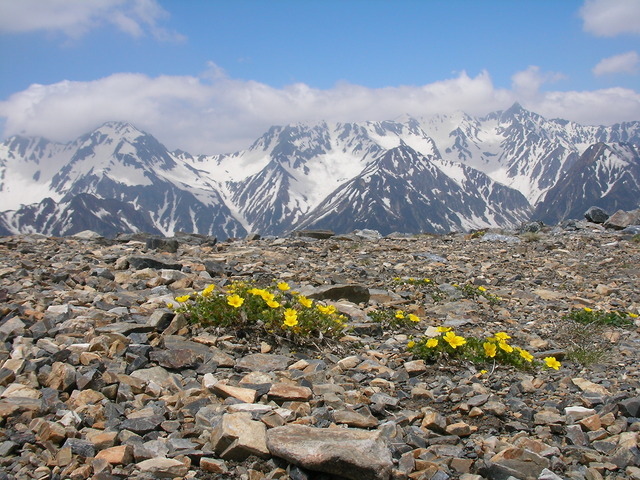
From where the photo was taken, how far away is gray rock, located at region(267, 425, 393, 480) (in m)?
Result: 3.71

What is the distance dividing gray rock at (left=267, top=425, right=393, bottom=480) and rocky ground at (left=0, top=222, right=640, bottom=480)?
0.01m

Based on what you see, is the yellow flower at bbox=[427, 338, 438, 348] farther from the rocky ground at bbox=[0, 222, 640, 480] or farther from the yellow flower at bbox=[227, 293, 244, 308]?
the yellow flower at bbox=[227, 293, 244, 308]

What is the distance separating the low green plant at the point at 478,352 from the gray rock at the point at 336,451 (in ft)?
8.58

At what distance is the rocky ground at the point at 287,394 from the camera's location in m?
3.90

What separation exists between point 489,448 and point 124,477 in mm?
3063

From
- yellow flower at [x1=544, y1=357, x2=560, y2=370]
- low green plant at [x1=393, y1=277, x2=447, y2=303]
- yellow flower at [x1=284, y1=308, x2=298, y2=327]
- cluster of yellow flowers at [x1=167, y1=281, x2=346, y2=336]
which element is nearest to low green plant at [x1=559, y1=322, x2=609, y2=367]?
yellow flower at [x1=544, y1=357, x2=560, y2=370]

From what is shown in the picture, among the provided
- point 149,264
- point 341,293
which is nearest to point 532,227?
point 341,293

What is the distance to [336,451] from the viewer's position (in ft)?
12.4

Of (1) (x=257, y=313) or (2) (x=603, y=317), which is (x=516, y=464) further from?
(2) (x=603, y=317)

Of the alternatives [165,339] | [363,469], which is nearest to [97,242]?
[165,339]

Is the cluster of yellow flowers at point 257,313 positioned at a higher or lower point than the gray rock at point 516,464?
higher

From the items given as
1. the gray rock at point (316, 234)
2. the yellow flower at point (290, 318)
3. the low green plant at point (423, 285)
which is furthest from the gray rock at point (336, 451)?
the gray rock at point (316, 234)

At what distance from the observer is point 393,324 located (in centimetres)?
835

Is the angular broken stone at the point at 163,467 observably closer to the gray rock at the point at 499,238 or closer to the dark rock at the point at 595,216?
the gray rock at the point at 499,238
